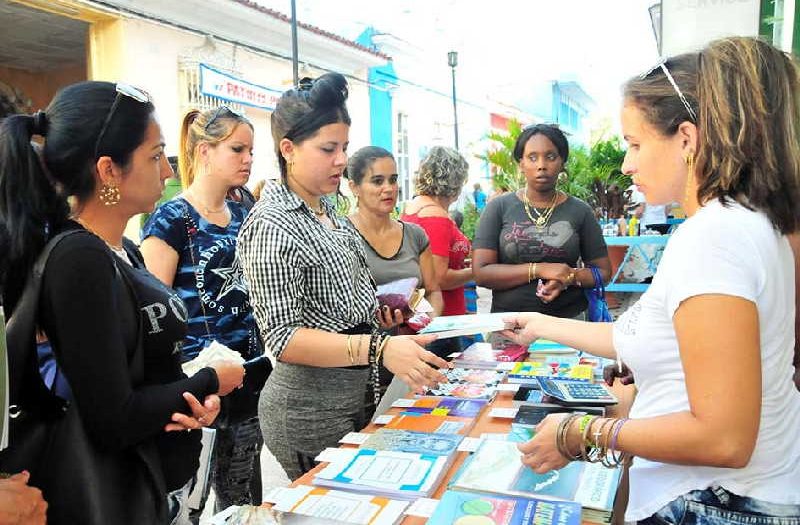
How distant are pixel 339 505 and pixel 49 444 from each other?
0.59 meters

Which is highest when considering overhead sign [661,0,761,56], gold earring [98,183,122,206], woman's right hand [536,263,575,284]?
overhead sign [661,0,761,56]

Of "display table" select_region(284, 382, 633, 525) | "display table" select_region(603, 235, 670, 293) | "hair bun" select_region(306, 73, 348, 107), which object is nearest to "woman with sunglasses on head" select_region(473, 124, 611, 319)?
"display table" select_region(284, 382, 633, 525)

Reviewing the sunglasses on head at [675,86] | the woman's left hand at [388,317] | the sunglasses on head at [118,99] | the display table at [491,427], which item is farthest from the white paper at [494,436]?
the sunglasses on head at [118,99]

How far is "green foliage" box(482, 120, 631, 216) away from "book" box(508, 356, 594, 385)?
16.6 feet

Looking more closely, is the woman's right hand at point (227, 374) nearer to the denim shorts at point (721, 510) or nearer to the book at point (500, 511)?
the book at point (500, 511)

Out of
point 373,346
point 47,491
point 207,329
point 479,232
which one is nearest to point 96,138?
point 47,491

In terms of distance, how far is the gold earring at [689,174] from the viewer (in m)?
1.11

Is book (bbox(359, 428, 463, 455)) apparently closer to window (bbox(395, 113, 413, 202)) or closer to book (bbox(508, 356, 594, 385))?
book (bbox(508, 356, 594, 385))

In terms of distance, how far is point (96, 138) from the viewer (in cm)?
136

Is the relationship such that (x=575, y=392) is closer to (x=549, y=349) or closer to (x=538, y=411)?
(x=538, y=411)

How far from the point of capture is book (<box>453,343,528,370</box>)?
7.70 ft

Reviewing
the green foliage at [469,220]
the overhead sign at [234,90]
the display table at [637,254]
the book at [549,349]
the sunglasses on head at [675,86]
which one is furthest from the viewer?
the green foliage at [469,220]

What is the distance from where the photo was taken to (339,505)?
51.0 inches

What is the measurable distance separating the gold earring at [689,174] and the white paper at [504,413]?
0.88m
